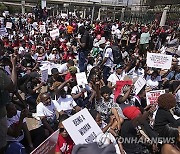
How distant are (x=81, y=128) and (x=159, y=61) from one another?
→ 4.81 meters

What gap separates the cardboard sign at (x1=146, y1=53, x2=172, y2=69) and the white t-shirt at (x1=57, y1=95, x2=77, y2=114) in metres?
3.06

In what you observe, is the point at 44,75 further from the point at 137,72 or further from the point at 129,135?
the point at 129,135

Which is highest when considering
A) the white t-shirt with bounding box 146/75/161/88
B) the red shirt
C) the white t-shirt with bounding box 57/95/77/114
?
the red shirt

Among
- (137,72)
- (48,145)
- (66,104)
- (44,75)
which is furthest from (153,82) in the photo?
(48,145)

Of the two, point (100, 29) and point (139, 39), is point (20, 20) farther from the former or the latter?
point (139, 39)

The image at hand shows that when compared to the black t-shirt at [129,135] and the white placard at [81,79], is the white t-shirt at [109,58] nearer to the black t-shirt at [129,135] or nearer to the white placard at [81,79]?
the white placard at [81,79]

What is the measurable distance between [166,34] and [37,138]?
1365 centimetres

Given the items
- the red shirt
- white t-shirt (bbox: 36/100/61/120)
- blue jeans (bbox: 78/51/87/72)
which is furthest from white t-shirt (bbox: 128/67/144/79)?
the red shirt

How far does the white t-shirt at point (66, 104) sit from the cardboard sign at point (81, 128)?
5.81 ft

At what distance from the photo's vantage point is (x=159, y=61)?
27.1 feet

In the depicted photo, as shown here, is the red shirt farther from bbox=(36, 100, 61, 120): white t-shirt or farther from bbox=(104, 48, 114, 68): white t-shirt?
bbox=(104, 48, 114, 68): white t-shirt

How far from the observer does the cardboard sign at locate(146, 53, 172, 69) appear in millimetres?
8211

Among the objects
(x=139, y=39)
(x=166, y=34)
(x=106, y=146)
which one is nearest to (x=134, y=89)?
(x=106, y=146)

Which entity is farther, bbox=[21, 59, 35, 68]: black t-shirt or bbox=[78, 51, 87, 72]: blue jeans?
bbox=[78, 51, 87, 72]: blue jeans
